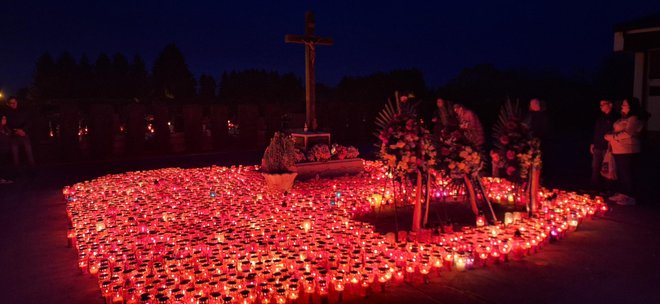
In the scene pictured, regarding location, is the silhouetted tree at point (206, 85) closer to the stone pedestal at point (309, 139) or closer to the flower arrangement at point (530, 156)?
the stone pedestal at point (309, 139)

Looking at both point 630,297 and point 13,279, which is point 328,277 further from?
point 13,279

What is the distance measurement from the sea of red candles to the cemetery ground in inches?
6.3

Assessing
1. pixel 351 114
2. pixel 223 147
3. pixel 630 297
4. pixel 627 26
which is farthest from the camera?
pixel 351 114

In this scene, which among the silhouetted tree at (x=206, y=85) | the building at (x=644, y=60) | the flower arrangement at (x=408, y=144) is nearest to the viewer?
the flower arrangement at (x=408, y=144)

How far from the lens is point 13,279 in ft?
14.9

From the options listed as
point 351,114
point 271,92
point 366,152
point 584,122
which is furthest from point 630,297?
point 271,92

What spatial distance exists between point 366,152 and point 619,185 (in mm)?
8379

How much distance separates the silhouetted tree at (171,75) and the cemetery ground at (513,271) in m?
28.0

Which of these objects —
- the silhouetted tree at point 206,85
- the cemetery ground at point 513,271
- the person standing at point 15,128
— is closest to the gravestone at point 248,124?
the person standing at point 15,128

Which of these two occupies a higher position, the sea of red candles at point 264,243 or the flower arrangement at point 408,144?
the flower arrangement at point 408,144

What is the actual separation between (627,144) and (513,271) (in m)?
3.92

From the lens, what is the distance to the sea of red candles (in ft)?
13.4

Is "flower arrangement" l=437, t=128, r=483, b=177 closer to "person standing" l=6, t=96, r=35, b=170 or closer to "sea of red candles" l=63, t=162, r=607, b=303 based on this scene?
"sea of red candles" l=63, t=162, r=607, b=303

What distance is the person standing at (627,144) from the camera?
23.8 feet
